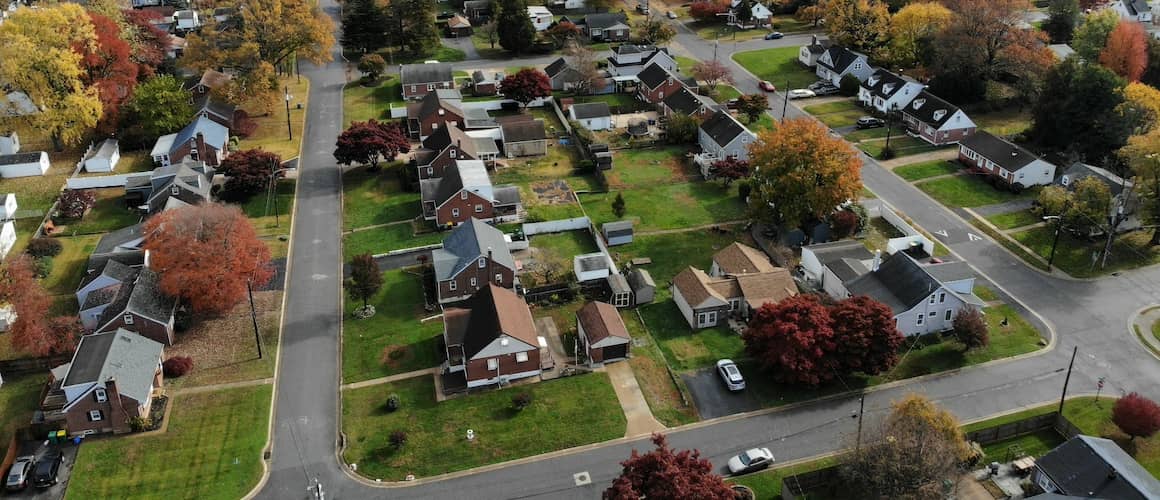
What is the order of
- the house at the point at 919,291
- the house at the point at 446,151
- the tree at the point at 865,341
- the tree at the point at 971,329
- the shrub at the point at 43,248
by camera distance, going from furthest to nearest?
the house at the point at 446,151
the shrub at the point at 43,248
the house at the point at 919,291
the tree at the point at 971,329
the tree at the point at 865,341

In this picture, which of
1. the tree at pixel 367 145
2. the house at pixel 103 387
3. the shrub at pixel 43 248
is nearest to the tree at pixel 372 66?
the tree at pixel 367 145

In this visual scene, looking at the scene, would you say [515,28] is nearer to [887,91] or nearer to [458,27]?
[458,27]

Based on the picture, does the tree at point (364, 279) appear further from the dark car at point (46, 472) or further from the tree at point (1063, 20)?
the tree at point (1063, 20)

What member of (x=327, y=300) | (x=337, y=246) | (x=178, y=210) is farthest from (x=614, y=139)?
(x=178, y=210)

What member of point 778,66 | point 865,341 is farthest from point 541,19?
point 865,341

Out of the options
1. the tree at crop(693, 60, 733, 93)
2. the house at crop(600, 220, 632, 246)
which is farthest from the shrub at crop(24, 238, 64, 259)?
the tree at crop(693, 60, 733, 93)
